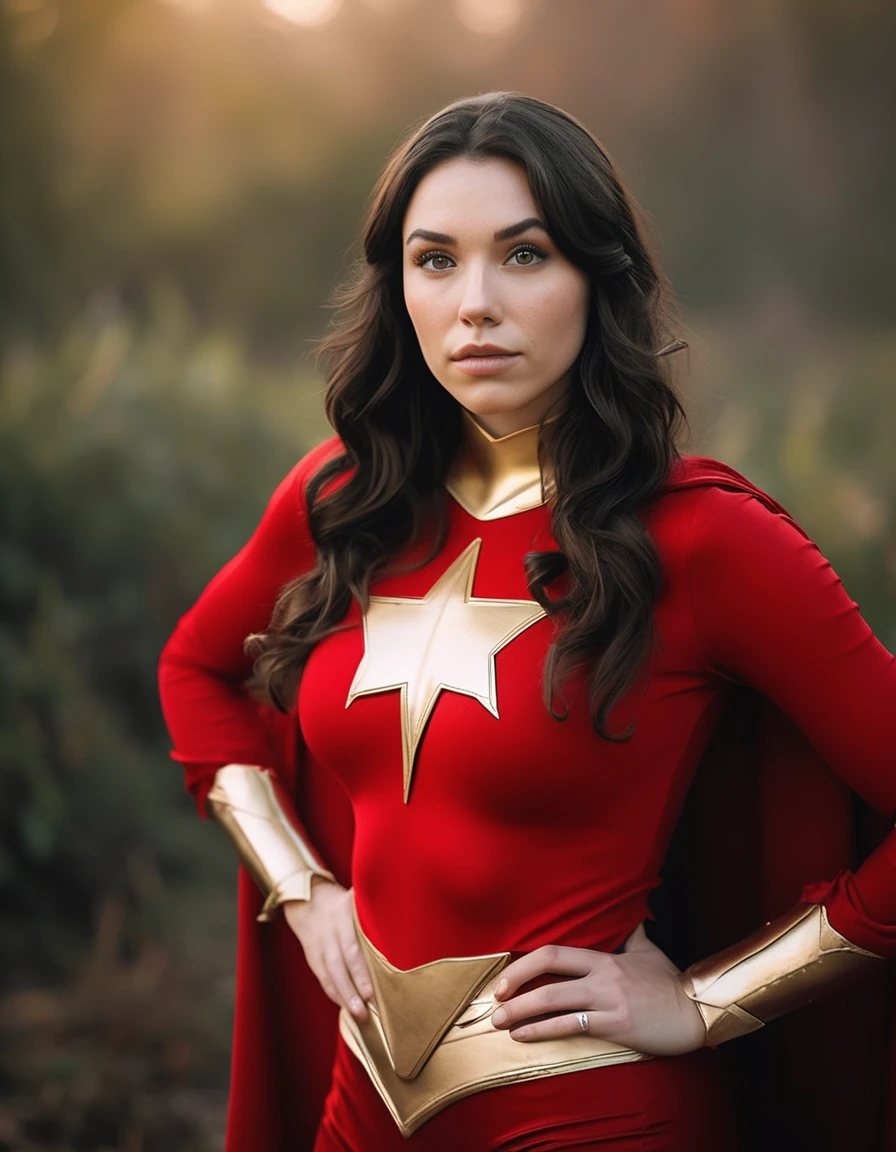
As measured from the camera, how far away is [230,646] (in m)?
1.67

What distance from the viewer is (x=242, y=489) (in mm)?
4160

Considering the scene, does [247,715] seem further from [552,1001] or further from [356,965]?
[552,1001]

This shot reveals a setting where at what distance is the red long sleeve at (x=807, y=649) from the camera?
119cm

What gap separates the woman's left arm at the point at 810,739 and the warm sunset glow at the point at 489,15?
380 centimetres

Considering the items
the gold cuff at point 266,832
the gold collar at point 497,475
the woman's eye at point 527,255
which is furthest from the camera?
the gold cuff at point 266,832

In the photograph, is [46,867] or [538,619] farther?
[46,867]

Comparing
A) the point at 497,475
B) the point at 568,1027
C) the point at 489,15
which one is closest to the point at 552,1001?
the point at 568,1027

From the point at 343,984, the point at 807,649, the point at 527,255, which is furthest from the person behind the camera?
the point at 343,984

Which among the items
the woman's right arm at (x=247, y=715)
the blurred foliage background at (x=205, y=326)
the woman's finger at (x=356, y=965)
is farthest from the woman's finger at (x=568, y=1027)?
the blurred foliage background at (x=205, y=326)

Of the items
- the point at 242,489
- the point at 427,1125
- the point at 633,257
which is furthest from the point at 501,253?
the point at 242,489

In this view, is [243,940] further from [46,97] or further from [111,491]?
[46,97]

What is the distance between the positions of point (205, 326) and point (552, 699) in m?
4.14

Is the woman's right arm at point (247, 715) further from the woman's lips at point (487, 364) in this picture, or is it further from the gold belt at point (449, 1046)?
the woman's lips at point (487, 364)

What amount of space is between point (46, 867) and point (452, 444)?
7.89 feet
